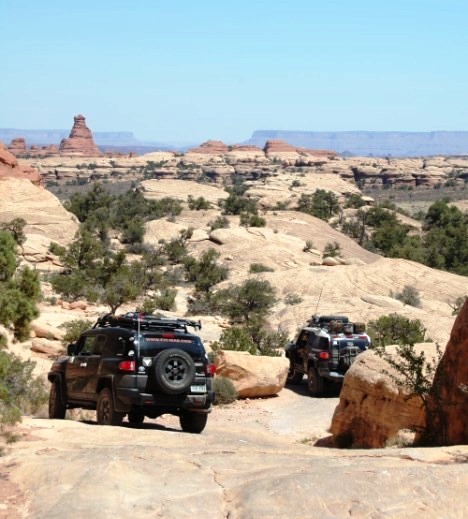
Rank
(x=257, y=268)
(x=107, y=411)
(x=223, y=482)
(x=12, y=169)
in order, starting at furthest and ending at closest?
(x=12, y=169) < (x=257, y=268) < (x=107, y=411) < (x=223, y=482)

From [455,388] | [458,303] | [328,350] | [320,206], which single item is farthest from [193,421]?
[320,206]

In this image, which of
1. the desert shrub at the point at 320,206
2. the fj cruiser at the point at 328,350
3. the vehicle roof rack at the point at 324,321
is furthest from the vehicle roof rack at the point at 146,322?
the desert shrub at the point at 320,206

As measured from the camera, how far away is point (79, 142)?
17450 centimetres

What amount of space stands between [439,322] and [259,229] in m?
25.2

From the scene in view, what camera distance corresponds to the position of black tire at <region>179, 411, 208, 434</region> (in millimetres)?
12430

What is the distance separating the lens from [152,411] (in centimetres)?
1185

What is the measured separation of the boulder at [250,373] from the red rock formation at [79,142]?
6100 inches

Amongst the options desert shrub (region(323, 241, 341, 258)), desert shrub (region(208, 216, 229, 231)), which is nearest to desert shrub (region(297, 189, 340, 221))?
desert shrub (region(208, 216, 229, 231))

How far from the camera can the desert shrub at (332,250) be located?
48.2 meters

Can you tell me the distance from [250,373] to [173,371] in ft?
23.5

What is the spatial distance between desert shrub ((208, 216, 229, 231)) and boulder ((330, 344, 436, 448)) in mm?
40687

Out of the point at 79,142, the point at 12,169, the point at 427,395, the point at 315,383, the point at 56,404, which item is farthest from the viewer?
the point at 79,142

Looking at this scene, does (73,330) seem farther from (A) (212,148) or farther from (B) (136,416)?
(A) (212,148)

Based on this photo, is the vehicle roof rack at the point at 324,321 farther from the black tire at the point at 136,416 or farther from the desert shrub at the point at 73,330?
the black tire at the point at 136,416
